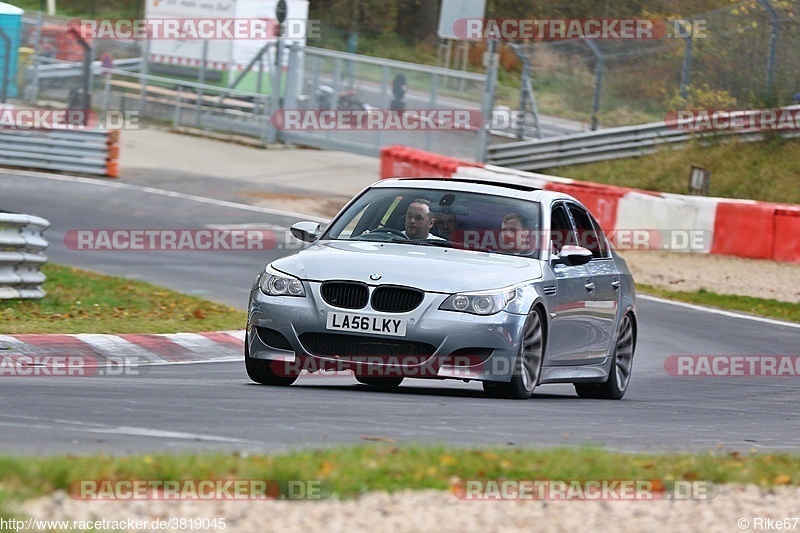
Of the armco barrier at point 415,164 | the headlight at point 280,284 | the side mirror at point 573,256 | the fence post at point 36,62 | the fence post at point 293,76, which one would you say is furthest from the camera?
the fence post at point 36,62

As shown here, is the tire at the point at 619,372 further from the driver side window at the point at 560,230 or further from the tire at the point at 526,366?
the tire at the point at 526,366

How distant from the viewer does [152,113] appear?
36.6 meters

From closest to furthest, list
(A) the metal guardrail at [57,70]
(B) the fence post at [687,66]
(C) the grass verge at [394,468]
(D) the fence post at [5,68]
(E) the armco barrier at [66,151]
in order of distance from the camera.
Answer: (C) the grass verge at [394,468] < (B) the fence post at [687,66] < (E) the armco barrier at [66,151] < (D) the fence post at [5,68] < (A) the metal guardrail at [57,70]

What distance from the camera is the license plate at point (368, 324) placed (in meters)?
8.92

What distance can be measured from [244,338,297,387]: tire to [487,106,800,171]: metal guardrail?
19.4 meters

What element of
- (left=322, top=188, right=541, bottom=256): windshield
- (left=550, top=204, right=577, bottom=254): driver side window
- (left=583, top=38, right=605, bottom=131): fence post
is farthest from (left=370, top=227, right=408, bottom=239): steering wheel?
(left=583, top=38, right=605, bottom=131): fence post

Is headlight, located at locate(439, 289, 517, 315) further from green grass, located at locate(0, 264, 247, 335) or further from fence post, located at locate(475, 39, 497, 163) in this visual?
fence post, located at locate(475, 39, 497, 163)

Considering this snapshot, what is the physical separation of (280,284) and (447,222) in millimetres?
1333

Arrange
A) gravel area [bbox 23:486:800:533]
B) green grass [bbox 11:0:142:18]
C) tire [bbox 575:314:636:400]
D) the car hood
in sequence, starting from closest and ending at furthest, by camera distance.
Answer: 1. gravel area [bbox 23:486:800:533]
2. the car hood
3. tire [bbox 575:314:636:400]
4. green grass [bbox 11:0:142:18]

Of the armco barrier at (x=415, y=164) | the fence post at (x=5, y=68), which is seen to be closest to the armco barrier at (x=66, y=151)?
the armco barrier at (x=415, y=164)

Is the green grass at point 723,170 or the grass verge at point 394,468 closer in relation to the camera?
the grass verge at point 394,468

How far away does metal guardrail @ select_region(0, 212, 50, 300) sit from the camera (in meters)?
13.1

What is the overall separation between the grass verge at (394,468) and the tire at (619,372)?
13.5 feet

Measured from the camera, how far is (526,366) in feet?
30.9
